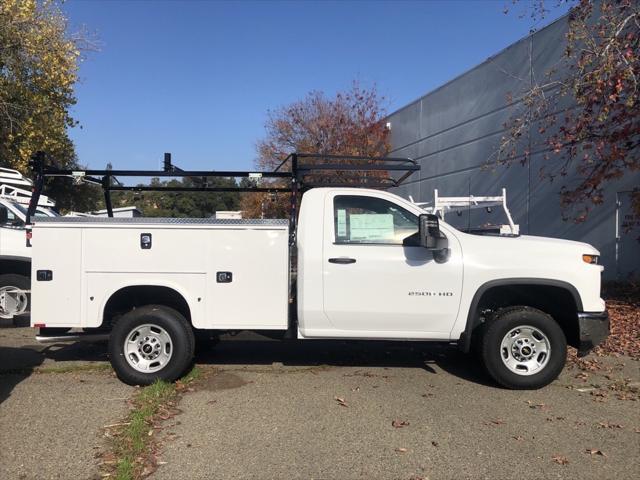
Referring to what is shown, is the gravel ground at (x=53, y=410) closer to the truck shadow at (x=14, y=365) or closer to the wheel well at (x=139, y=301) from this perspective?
the truck shadow at (x=14, y=365)

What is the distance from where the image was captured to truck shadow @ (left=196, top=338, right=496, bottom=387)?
668 cm

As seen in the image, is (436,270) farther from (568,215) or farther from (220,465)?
(568,215)

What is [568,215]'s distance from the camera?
14680mm

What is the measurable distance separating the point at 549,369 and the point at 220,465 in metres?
3.57

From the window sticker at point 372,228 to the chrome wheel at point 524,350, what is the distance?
163cm

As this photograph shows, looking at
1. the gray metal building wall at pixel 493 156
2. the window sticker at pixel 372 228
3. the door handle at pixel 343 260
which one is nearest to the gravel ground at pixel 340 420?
the door handle at pixel 343 260

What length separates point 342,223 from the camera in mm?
6035

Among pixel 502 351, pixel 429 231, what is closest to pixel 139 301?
pixel 429 231

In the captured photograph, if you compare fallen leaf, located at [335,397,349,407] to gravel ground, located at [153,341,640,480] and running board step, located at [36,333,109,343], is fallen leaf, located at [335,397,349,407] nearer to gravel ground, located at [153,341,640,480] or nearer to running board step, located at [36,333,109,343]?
gravel ground, located at [153,341,640,480]

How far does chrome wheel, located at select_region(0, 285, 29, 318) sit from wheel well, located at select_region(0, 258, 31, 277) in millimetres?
429

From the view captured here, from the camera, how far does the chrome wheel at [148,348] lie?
600cm

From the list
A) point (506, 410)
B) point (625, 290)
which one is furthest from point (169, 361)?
point (625, 290)

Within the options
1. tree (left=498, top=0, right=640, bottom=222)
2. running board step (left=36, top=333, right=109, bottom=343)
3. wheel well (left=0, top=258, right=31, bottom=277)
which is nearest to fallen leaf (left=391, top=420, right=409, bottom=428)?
running board step (left=36, top=333, right=109, bottom=343)

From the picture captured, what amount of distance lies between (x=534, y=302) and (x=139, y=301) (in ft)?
14.3
